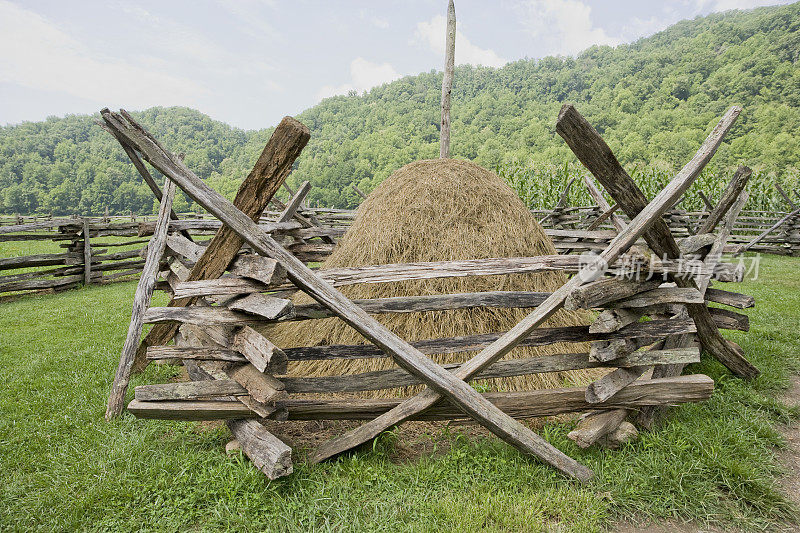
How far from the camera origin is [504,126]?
46469mm

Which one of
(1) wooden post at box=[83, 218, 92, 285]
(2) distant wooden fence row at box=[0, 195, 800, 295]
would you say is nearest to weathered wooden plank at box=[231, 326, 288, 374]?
(2) distant wooden fence row at box=[0, 195, 800, 295]

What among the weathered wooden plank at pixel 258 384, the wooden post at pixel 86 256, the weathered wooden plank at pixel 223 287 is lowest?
the wooden post at pixel 86 256

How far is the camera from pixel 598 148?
2627 millimetres

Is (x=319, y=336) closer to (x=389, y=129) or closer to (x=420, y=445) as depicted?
(x=420, y=445)

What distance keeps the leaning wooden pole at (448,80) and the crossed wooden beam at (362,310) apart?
4.55 m

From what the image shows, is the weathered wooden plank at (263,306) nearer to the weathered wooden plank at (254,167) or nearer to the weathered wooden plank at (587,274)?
the weathered wooden plank at (254,167)

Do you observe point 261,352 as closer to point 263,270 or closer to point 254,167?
point 263,270

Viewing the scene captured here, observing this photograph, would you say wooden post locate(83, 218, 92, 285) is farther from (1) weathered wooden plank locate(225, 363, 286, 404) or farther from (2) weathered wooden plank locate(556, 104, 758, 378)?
(2) weathered wooden plank locate(556, 104, 758, 378)

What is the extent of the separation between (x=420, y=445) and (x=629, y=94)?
56.4 meters

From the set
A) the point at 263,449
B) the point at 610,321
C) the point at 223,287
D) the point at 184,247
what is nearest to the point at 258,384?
the point at 263,449

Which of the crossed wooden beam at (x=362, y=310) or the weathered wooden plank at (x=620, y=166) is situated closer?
the weathered wooden plank at (x=620, y=166)

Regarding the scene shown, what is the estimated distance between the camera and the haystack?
4305 millimetres

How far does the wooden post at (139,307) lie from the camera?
167 inches

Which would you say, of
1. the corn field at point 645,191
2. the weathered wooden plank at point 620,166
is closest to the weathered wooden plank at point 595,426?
the weathered wooden plank at point 620,166
